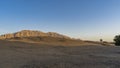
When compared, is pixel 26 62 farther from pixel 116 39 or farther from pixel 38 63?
pixel 116 39

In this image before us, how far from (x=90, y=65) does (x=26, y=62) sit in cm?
467

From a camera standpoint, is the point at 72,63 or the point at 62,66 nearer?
the point at 62,66

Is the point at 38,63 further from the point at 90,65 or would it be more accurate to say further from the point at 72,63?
the point at 90,65

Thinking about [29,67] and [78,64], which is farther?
[78,64]

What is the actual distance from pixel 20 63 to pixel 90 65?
5016 mm

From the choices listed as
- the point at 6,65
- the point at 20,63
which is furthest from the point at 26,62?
the point at 6,65

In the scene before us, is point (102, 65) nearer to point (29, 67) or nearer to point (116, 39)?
point (29, 67)

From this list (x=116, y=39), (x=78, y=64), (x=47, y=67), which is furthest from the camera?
(x=116, y=39)

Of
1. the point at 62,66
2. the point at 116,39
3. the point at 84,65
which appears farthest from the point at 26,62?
the point at 116,39

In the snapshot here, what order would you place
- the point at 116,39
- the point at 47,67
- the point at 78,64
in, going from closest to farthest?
1. the point at 47,67
2. the point at 78,64
3. the point at 116,39

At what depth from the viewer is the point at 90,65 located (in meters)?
15.7

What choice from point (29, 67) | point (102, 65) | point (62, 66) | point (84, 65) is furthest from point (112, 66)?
point (29, 67)

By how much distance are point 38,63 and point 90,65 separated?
12.1ft

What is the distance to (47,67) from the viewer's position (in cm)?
1486
